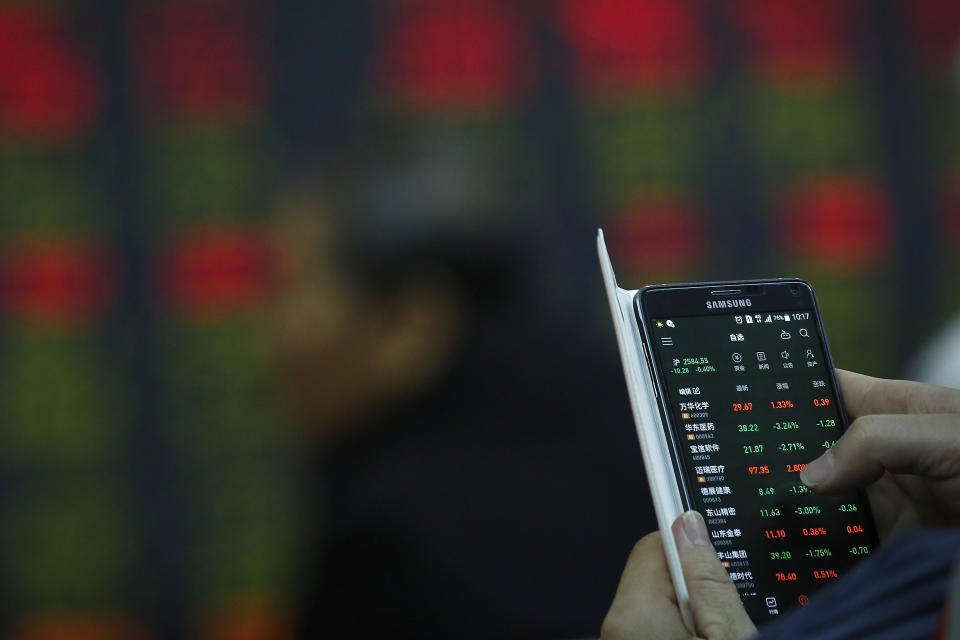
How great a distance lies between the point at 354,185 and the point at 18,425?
2.52 ft

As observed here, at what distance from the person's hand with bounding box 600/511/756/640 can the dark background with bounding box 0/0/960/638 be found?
99cm

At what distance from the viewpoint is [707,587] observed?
0.51m

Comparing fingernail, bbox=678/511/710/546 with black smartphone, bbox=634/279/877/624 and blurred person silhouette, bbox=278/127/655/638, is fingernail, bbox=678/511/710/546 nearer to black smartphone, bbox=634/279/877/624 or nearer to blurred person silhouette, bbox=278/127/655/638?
black smartphone, bbox=634/279/877/624

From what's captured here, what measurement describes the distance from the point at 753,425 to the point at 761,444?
0.01m

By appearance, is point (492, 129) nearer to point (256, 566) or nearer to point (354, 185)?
point (354, 185)

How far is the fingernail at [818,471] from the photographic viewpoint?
1.90 feet

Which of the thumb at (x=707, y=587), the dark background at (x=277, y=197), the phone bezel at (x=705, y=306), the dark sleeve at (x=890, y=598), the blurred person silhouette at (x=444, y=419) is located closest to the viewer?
the dark sleeve at (x=890, y=598)

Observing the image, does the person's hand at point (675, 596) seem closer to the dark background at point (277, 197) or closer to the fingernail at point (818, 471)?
the fingernail at point (818, 471)

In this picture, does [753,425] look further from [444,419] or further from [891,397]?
[444,419]

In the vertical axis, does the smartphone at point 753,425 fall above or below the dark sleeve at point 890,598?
below

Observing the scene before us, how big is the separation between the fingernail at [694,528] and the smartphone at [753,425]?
2 cm

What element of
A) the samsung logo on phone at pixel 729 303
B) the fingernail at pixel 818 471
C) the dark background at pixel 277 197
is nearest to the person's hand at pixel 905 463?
the fingernail at pixel 818 471

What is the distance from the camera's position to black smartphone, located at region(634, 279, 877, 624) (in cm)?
58

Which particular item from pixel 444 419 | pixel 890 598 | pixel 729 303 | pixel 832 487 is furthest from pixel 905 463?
pixel 444 419
